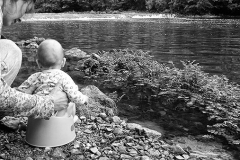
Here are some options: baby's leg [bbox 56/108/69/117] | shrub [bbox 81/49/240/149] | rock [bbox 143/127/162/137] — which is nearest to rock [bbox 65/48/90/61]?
shrub [bbox 81/49/240/149]

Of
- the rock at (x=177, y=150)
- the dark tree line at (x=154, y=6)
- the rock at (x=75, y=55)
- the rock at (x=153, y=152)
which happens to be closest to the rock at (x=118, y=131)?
the rock at (x=153, y=152)

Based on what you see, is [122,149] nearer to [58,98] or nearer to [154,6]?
[58,98]

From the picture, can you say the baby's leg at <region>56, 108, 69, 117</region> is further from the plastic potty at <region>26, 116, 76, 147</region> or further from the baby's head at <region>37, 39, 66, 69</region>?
the baby's head at <region>37, 39, 66, 69</region>

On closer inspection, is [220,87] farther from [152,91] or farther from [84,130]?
[84,130]

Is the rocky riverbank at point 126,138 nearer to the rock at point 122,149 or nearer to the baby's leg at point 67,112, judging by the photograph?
the rock at point 122,149

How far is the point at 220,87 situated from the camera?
17.1 ft

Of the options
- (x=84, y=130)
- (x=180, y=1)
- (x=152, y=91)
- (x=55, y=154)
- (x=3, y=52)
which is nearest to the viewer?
(x=3, y=52)

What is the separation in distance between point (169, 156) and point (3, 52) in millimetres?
1914

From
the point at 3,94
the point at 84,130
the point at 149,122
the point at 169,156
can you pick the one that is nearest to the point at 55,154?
the point at 84,130

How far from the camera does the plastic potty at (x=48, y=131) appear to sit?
106 inches

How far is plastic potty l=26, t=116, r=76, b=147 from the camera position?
2.68 m

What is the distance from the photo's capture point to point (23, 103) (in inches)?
83.3

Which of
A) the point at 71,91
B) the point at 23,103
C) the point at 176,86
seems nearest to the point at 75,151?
the point at 71,91

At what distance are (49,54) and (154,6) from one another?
54323mm
